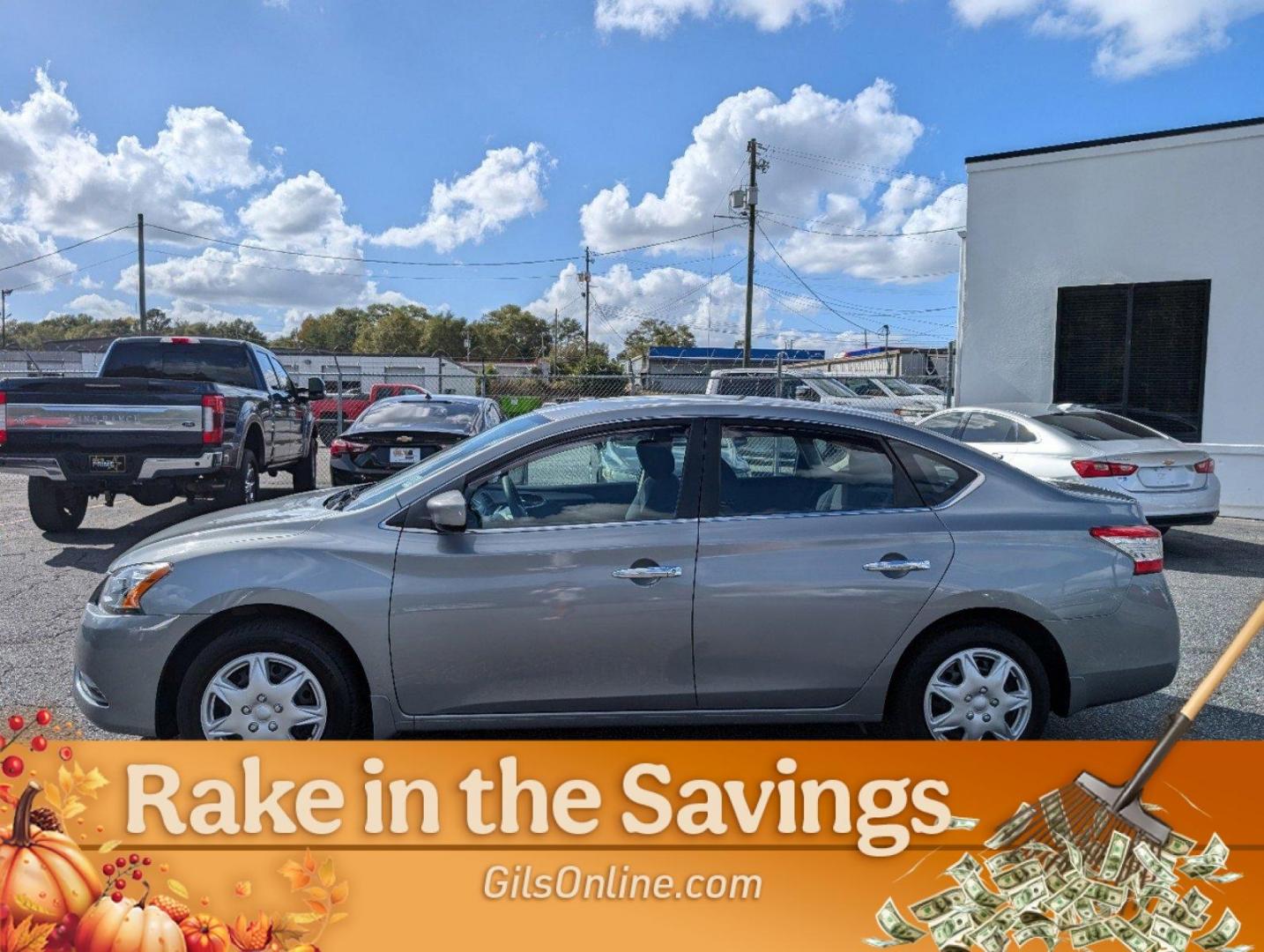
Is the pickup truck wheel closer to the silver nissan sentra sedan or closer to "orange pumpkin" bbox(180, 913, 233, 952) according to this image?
the silver nissan sentra sedan

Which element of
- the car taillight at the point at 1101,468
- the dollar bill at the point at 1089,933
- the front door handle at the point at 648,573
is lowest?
the dollar bill at the point at 1089,933

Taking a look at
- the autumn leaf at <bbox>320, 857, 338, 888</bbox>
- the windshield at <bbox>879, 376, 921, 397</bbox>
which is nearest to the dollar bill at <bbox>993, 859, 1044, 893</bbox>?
the autumn leaf at <bbox>320, 857, 338, 888</bbox>

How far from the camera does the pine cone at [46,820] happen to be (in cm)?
262

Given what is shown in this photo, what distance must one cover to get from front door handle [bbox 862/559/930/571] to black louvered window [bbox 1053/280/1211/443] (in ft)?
32.8

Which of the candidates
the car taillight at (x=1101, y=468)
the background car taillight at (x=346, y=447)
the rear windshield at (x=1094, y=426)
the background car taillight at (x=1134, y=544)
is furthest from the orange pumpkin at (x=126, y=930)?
the rear windshield at (x=1094, y=426)

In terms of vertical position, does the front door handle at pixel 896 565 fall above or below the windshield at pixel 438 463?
below

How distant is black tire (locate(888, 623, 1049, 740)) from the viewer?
3502 mm

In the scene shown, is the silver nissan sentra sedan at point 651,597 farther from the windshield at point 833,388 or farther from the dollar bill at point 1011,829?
the windshield at point 833,388

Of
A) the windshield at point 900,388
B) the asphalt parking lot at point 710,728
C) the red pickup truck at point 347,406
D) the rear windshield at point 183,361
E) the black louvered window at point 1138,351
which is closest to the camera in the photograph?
the asphalt parking lot at point 710,728

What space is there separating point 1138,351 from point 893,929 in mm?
11442

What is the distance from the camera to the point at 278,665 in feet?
11.0

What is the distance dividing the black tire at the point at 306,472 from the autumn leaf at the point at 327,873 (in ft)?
31.4

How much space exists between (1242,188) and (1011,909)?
38.4ft

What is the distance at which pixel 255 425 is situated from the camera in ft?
30.0
